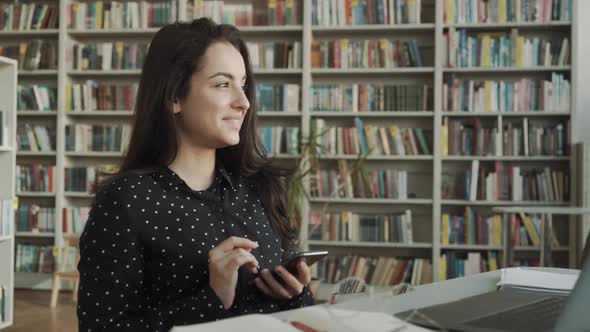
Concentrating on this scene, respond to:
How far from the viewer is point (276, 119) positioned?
5.89 m

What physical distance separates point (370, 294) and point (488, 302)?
0.32 meters

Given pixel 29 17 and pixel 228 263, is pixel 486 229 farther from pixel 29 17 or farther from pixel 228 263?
pixel 228 263

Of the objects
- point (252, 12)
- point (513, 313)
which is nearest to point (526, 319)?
point (513, 313)

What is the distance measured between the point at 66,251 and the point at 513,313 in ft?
16.7

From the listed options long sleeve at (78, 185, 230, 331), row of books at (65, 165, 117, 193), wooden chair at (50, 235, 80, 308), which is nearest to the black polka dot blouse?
long sleeve at (78, 185, 230, 331)

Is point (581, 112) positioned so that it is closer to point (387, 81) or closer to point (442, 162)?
point (442, 162)

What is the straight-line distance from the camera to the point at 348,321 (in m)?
0.74

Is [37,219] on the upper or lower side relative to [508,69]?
lower

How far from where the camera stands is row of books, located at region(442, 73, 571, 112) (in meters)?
5.24

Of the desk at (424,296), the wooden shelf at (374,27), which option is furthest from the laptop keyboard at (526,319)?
the wooden shelf at (374,27)

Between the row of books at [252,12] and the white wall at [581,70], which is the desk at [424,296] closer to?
the white wall at [581,70]

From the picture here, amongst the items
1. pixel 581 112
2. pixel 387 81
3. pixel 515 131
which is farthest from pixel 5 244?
pixel 581 112

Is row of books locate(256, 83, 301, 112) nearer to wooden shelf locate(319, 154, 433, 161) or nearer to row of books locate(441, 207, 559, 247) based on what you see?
wooden shelf locate(319, 154, 433, 161)

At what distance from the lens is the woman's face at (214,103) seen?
1498 mm
